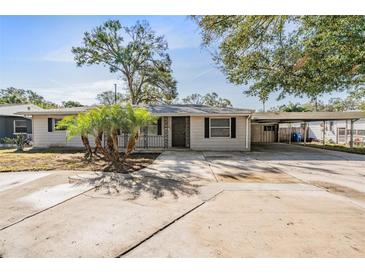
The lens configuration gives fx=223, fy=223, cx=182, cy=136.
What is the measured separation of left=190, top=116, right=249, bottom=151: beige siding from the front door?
98cm

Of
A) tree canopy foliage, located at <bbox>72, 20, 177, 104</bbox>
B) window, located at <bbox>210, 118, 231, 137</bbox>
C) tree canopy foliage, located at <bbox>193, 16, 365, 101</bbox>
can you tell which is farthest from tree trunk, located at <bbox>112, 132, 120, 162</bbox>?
tree canopy foliage, located at <bbox>72, 20, 177, 104</bbox>

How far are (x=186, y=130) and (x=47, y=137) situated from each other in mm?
A: 8780

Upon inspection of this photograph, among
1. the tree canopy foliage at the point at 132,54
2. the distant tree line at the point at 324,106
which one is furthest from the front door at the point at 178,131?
the distant tree line at the point at 324,106

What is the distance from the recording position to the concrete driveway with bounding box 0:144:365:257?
8.61ft

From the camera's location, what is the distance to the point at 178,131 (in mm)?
13930

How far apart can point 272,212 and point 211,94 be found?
44.0 m

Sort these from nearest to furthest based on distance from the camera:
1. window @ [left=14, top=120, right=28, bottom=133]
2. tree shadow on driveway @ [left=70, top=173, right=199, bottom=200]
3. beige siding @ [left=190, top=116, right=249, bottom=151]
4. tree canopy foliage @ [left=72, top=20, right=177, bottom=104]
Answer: tree shadow on driveway @ [left=70, top=173, right=199, bottom=200] < beige siding @ [left=190, top=116, right=249, bottom=151] < window @ [left=14, top=120, right=28, bottom=133] < tree canopy foliage @ [left=72, top=20, right=177, bottom=104]

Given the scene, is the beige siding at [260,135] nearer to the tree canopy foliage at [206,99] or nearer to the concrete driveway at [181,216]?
the concrete driveway at [181,216]

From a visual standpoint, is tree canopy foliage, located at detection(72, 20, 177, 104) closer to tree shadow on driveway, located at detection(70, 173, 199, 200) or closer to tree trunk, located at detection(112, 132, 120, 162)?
tree trunk, located at detection(112, 132, 120, 162)

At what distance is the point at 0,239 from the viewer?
9.25 feet
